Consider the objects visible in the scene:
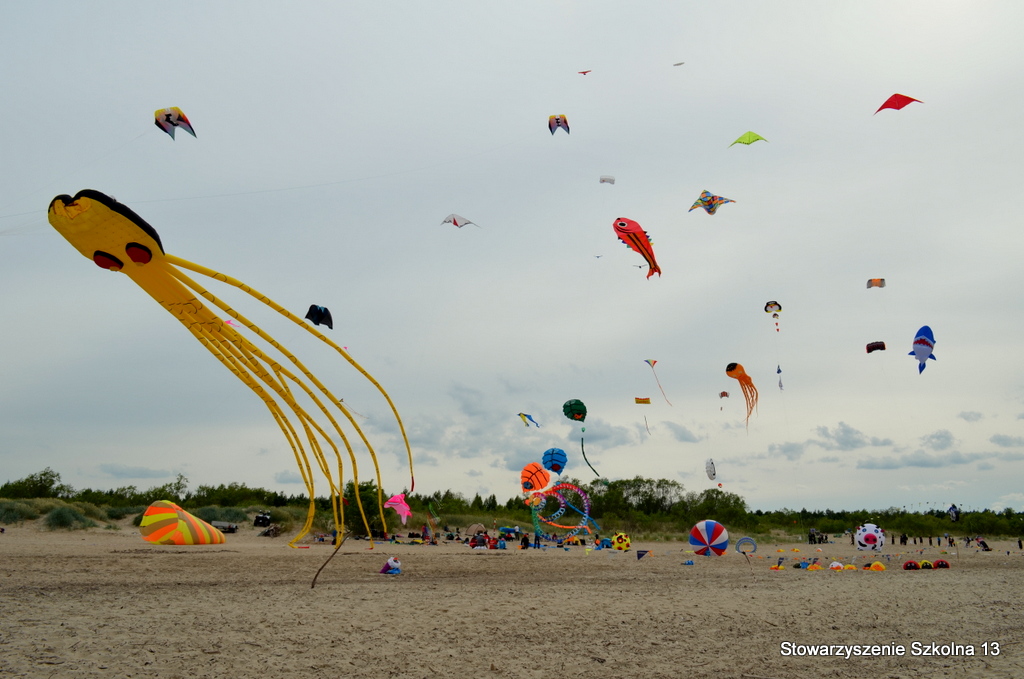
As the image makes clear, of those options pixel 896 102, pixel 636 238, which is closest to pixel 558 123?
pixel 636 238

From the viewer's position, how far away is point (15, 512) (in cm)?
3503

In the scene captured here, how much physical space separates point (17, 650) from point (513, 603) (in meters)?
8.52

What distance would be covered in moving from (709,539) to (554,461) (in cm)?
2000

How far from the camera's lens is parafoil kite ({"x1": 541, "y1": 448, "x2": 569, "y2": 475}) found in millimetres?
35750

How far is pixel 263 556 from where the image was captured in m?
24.1

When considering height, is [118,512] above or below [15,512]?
below

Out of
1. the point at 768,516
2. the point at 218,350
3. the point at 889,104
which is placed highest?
the point at 889,104

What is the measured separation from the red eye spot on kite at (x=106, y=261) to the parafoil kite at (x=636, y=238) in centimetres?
1602

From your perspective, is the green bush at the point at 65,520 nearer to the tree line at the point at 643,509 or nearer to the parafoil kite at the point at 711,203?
the tree line at the point at 643,509

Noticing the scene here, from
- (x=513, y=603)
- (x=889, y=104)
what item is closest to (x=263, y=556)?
(x=513, y=603)

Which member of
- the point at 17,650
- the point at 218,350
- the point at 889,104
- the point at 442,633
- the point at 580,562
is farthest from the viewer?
the point at 580,562

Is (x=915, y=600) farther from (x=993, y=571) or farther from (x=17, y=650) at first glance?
(x=17, y=650)

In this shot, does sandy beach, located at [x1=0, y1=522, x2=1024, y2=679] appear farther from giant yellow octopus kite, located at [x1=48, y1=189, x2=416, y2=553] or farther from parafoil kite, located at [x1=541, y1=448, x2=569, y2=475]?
parafoil kite, located at [x1=541, y1=448, x2=569, y2=475]

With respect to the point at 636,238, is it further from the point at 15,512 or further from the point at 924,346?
the point at 15,512
